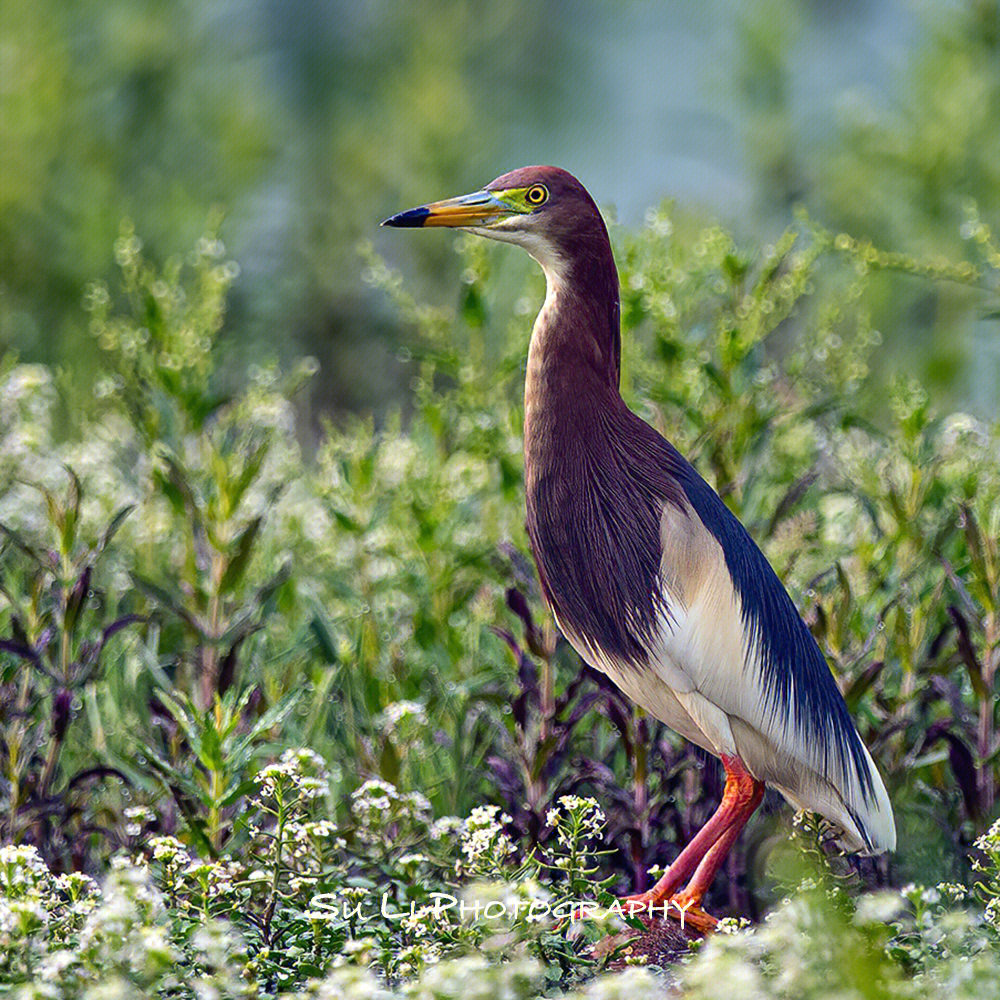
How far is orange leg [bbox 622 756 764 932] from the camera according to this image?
2.54m

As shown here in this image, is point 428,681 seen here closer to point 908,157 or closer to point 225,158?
point 908,157

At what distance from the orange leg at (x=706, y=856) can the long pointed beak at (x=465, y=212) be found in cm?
109

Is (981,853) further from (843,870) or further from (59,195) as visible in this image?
(59,195)

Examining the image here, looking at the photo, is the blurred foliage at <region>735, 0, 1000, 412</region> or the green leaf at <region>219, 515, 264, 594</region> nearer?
the green leaf at <region>219, 515, 264, 594</region>

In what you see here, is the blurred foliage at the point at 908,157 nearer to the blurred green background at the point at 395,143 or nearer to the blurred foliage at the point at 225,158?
the blurred green background at the point at 395,143

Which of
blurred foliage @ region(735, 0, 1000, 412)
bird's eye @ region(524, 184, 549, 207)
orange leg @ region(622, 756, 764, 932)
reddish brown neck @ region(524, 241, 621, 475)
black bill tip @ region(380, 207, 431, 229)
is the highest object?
blurred foliage @ region(735, 0, 1000, 412)

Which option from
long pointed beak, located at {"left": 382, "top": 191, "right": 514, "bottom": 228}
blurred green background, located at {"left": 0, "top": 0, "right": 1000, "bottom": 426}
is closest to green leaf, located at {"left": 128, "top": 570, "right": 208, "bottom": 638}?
long pointed beak, located at {"left": 382, "top": 191, "right": 514, "bottom": 228}

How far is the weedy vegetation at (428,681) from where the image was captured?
7.66 feet

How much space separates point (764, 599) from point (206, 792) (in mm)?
1135

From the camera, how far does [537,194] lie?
99.0 inches

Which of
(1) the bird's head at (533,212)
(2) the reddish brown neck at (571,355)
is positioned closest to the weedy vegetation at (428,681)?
(2) the reddish brown neck at (571,355)

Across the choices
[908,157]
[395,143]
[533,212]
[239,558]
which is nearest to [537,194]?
[533,212]

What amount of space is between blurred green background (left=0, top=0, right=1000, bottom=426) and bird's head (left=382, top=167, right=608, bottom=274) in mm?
5172

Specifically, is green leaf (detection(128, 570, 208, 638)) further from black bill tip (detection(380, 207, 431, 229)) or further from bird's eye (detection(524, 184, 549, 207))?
bird's eye (detection(524, 184, 549, 207))
